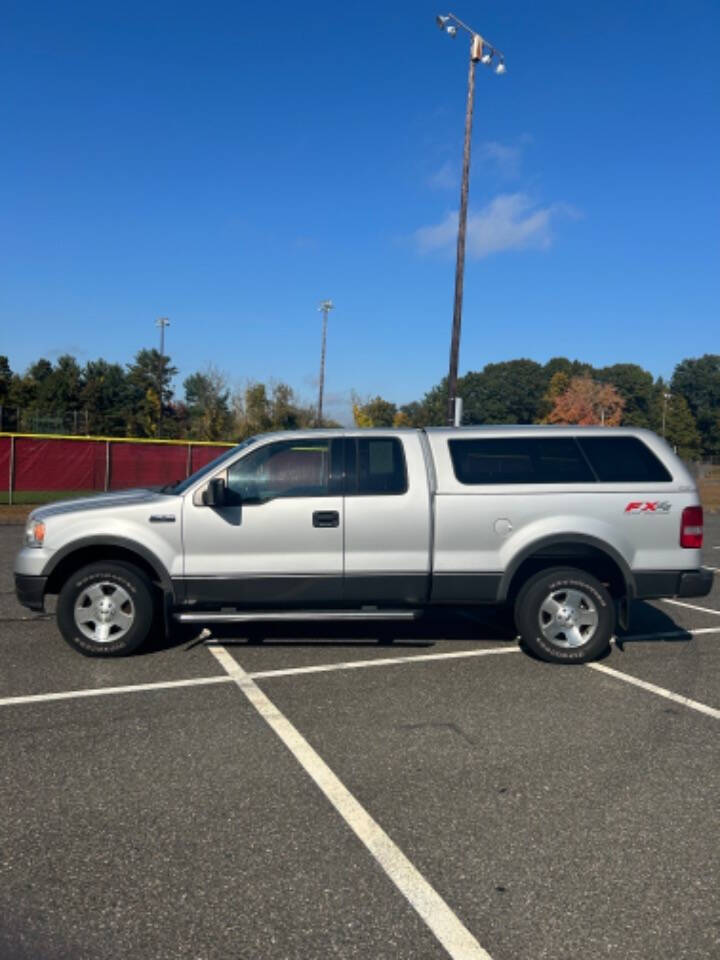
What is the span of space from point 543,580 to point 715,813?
260cm

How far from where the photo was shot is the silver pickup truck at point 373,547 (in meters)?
5.82

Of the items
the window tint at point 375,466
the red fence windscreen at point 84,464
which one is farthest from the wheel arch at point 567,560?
the red fence windscreen at point 84,464

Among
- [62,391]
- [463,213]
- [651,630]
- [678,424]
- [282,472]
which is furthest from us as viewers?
[678,424]

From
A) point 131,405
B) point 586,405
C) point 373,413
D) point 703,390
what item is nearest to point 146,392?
point 131,405

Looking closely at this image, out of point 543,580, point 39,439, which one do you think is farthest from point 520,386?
point 543,580

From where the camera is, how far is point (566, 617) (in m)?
5.93

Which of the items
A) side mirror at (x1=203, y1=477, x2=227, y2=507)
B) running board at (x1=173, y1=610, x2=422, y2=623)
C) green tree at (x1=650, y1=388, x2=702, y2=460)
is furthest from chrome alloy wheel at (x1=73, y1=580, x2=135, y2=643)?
green tree at (x1=650, y1=388, x2=702, y2=460)

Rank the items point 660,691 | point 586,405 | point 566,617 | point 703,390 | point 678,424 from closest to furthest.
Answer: point 660,691, point 566,617, point 586,405, point 678,424, point 703,390

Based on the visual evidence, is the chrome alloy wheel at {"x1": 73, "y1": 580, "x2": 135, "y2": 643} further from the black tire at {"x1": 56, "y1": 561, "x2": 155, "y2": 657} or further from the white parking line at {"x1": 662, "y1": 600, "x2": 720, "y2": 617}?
the white parking line at {"x1": 662, "y1": 600, "x2": 720, "y2": 617}

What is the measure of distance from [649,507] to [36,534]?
15.7ft

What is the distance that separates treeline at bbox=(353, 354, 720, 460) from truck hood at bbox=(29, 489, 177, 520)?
88188mm

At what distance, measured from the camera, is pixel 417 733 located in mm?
4387

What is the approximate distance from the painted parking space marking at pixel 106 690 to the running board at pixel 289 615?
514mm

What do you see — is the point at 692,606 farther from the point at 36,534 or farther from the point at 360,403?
the point at 360,403
